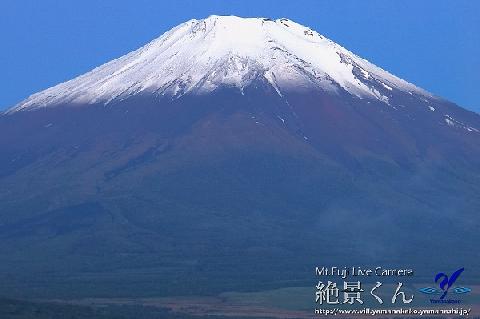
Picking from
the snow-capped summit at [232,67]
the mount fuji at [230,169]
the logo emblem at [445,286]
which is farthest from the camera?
the snow-capped summit at [232,67]

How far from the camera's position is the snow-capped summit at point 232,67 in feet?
391

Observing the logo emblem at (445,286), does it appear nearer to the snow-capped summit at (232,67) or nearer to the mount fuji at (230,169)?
the mount fuji at (230,169)

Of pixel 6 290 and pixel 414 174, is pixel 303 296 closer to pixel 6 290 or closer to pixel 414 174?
pixel 6 290

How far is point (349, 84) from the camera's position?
4722 inches

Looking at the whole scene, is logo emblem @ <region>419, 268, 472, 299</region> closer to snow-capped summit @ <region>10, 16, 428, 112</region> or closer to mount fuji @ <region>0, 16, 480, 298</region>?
mount fuji @ <region>0, 16, 480, 298</region>

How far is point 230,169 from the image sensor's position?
4114 inches

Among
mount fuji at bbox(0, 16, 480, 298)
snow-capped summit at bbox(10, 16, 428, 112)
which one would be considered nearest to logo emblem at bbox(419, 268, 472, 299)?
mount fuji at bbox(0, 16, 480, 298)

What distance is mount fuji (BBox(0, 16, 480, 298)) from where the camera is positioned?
83.8 metres

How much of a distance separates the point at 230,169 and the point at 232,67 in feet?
60.9

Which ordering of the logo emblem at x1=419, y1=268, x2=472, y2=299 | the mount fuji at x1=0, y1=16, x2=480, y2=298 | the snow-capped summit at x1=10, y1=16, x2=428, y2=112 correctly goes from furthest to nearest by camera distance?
the snow-capped summit at x1=10, y1=16, x2=428, y2=112
the mount fuji at x1=0, y1=16, x2=480, y2=298
the logo emblem at x1=419, y1=268, x2=472, y2=299

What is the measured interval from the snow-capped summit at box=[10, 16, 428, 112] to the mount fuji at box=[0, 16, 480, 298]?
17 cm

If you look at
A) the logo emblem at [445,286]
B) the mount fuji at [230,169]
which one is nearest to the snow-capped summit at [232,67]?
the mount fuji at [230,169]

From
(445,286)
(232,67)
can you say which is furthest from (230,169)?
(445,286)

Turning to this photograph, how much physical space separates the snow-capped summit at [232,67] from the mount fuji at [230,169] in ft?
0.57
